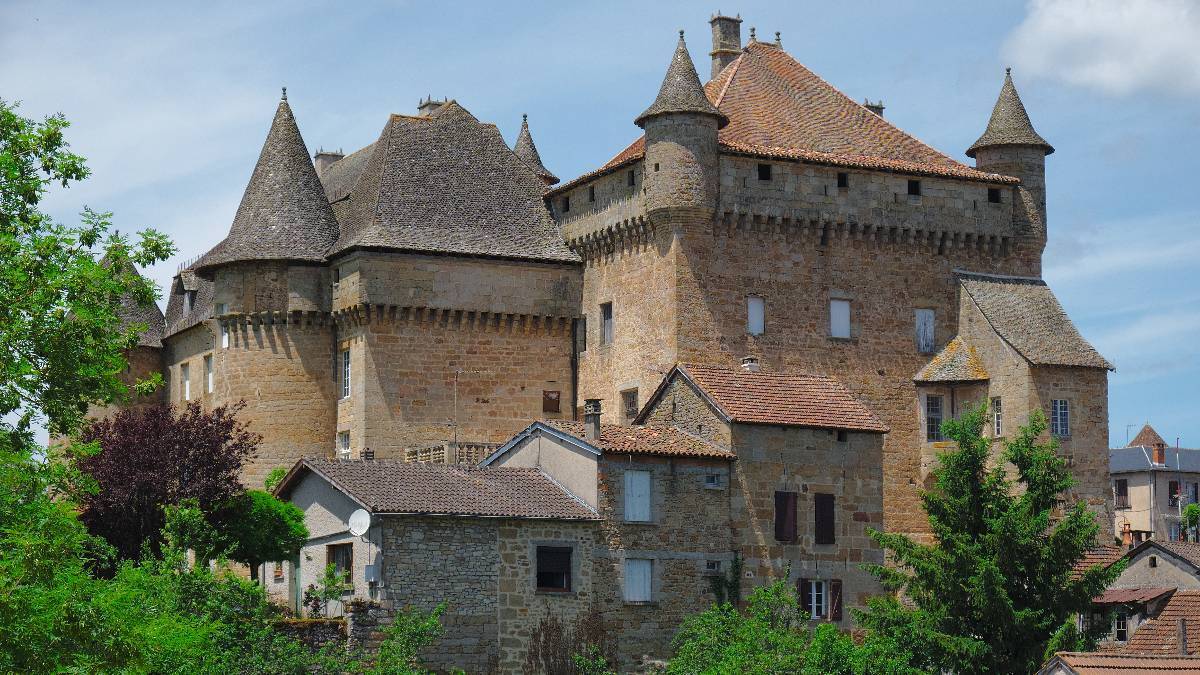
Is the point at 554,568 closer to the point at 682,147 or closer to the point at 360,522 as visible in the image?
the point at 360,522

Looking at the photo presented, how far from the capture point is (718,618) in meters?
42.8

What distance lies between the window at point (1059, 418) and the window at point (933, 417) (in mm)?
3095

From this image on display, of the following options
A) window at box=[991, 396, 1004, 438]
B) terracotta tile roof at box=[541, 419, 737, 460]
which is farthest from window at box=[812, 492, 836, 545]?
window at box=[991, 396, 1004, 438]

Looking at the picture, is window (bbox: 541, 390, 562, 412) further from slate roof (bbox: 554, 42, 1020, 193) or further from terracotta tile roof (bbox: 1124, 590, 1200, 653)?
terracotta tile roof (bbox: 1124, 590, 1200, 653)

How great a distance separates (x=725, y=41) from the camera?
6078 centimetres

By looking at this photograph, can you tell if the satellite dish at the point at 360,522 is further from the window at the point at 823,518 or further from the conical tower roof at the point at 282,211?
the conical tower roof at the point at 282,211

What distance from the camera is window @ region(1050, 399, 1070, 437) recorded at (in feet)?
174

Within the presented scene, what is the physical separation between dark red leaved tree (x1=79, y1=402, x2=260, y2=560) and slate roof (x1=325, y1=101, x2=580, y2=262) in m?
8.61

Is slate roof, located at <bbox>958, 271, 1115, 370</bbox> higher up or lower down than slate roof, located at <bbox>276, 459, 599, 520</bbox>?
higher up

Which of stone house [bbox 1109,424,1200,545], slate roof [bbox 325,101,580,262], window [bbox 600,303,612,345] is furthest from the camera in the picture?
stone house [bbox 1109,424,1200,545]

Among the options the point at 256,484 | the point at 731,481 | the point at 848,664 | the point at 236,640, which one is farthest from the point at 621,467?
the point at 256,484

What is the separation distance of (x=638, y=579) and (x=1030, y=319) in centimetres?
1579

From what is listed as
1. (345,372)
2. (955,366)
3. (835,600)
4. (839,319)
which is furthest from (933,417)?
(345,372)

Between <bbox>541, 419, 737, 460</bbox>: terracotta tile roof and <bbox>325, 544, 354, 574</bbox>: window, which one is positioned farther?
<bbox>541, 419, 737, 460</bbox>: terracotta tile roof
